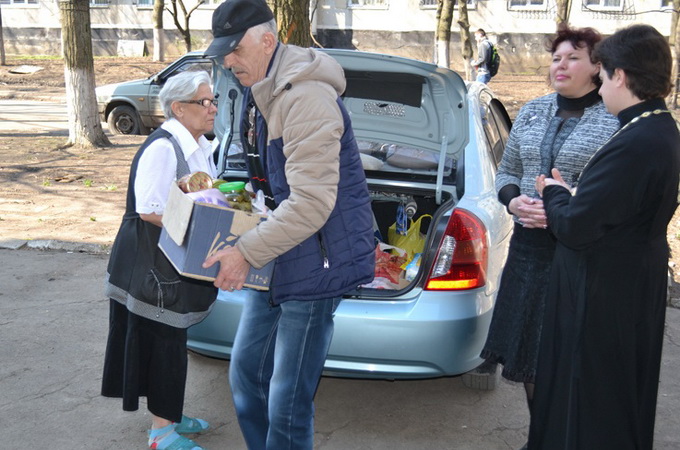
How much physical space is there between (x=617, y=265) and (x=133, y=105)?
12.3 metres

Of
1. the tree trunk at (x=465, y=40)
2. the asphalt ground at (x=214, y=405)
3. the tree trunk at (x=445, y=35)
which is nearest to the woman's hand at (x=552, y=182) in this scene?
the asphalt ground at (x=214, y=405)

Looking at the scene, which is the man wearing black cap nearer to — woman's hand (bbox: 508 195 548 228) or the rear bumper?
the rear bumper

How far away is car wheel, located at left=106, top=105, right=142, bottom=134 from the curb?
7.57 m

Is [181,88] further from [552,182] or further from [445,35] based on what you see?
[445,35]

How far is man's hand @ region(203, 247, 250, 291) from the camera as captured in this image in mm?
2750

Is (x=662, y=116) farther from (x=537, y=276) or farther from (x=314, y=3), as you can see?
(x=314, y=3)

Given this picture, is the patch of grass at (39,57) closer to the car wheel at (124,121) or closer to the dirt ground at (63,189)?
the car wheel at (124,121)

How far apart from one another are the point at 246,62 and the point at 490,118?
2.92 m

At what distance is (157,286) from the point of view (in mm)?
3451

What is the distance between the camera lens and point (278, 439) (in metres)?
2.98

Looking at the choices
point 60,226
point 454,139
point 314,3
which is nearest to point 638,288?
point 454,139

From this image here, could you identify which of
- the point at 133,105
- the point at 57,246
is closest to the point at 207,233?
the point at 57,246

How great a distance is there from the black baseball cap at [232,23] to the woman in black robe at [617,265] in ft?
4.20

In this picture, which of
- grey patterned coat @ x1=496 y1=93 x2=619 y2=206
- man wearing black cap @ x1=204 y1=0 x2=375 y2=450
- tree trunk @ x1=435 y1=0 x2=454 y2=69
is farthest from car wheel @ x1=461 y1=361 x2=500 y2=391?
tree trunk @ x1=435 y1=0 x2=454 y2=69
